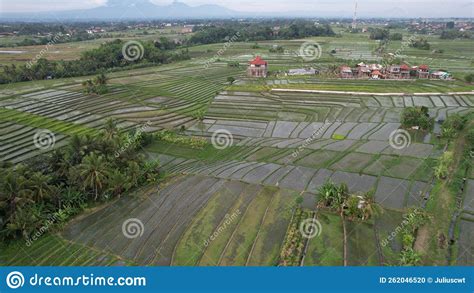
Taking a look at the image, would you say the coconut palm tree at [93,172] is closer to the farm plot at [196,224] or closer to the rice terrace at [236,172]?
the rice terrace at [236,172]

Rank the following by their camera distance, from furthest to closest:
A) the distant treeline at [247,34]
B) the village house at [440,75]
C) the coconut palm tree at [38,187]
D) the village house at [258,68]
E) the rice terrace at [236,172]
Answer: the distant treeline at [247,34] → the village house at [258,68] → the village house at [440,75] → the coconut palm tree at [38,187] → the rice terrace at [236,172]

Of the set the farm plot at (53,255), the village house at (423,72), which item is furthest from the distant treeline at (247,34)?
the farm plot at (53,255)

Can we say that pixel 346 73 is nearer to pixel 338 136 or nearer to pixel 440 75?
pixel 440 75

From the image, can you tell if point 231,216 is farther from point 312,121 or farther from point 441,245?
point 312,121

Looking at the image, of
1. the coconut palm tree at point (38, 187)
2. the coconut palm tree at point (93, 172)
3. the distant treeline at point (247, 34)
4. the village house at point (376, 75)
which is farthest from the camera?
the distant treeline at point (247, 34)

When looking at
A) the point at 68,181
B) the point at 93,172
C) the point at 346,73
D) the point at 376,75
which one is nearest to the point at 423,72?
the point at 376,75
